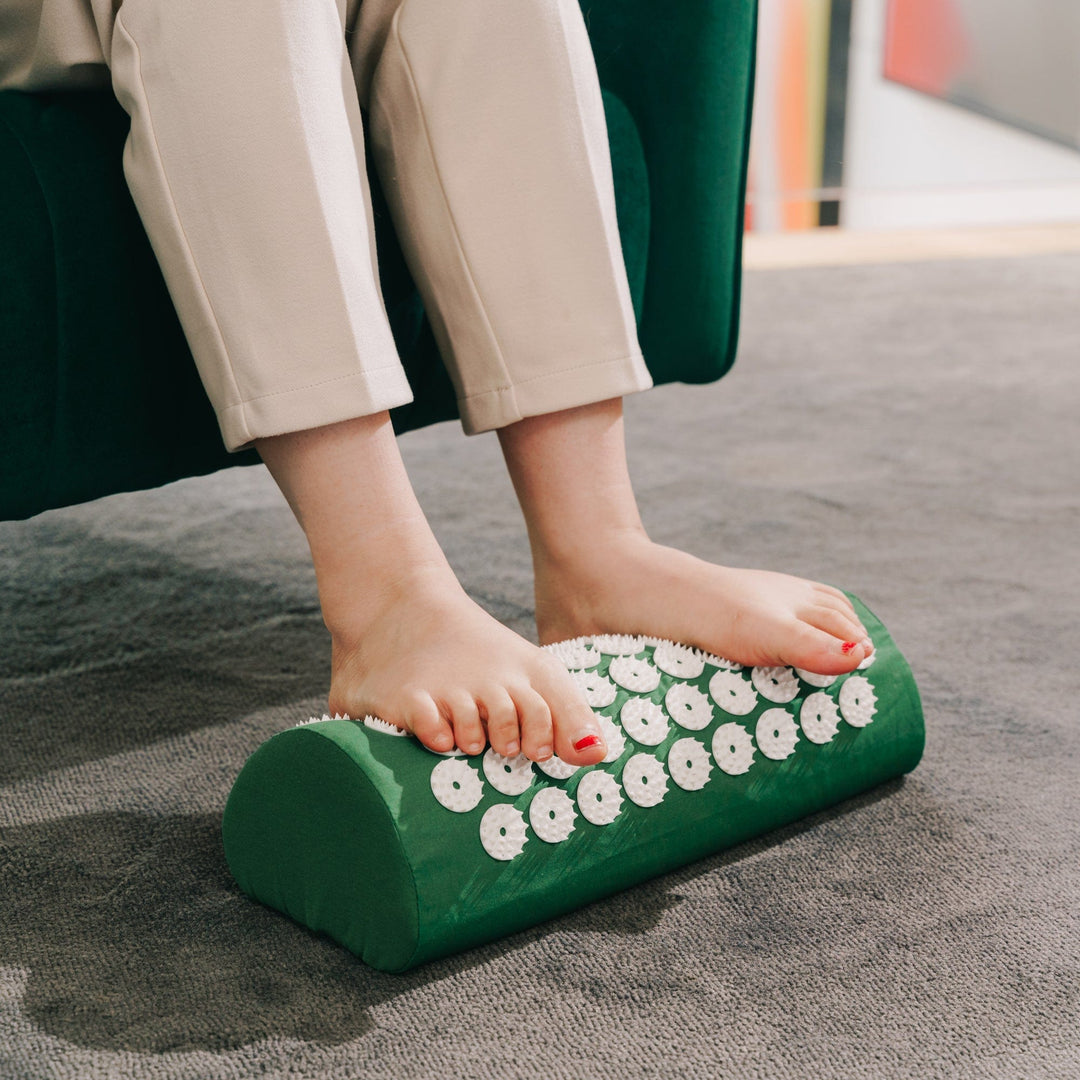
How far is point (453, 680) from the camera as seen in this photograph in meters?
0.64

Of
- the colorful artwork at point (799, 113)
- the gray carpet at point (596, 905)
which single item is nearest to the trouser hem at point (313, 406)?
the gray carpet at point (596, 905)

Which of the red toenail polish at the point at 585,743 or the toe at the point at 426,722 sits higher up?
the toe at the point at 426,722

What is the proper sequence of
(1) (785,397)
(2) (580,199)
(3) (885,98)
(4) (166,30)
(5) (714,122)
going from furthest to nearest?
(3) (885,98)
(1) (785,397)
(5) (714,122)
(2) (580,199)
(4) (166,30)

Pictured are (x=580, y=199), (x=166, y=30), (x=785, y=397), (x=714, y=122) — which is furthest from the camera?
(x=785, y=397)

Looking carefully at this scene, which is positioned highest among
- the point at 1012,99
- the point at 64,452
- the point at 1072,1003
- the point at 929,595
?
the point at 64,452

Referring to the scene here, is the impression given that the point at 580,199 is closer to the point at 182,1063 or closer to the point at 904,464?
the point at 182,1063

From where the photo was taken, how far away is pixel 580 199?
0.78 meters

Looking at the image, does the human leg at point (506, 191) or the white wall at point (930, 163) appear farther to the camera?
the white wall at point (930, 163)

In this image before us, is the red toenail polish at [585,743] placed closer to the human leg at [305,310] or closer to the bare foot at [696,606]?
the human leg at [305,310]

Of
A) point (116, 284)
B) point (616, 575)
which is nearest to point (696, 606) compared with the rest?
point (616, 575)

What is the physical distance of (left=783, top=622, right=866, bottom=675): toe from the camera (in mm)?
702

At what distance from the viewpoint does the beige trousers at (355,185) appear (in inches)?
26.5

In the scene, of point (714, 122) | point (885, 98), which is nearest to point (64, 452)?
point (714, 122)

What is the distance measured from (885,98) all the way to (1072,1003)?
3738 mm
